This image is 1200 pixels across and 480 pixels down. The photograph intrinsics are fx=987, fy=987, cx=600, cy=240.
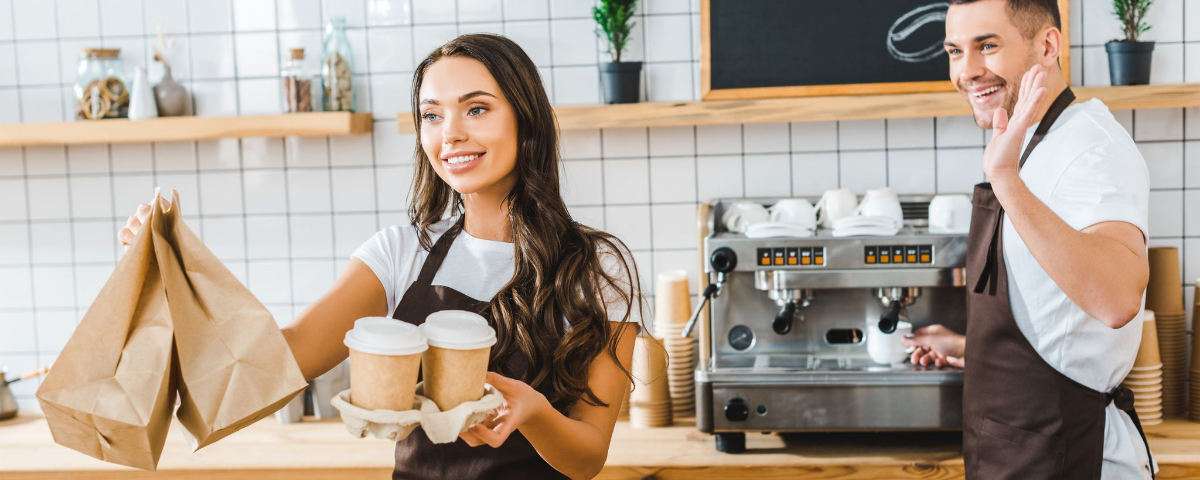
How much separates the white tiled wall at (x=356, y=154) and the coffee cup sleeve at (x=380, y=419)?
4.93 feet

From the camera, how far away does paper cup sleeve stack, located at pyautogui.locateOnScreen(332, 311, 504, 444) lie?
36.3 inches

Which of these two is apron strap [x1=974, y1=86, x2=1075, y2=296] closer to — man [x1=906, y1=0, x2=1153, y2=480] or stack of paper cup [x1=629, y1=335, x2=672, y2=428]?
man [x1=906, y1=0, x2=1153, y2=480]

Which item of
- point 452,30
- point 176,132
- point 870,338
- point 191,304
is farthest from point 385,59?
point 191,304

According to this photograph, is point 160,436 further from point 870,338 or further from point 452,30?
point 452,30

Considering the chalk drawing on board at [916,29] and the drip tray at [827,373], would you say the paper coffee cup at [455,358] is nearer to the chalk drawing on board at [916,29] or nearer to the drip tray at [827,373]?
the drip tray at [827,373]

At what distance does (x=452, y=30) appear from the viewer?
2.51 metres

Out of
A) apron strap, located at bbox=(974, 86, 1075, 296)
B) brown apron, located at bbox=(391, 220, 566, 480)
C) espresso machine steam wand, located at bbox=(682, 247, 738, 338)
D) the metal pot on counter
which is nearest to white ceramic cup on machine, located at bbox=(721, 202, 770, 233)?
espresso machine steam wand, located at bbox=(682, 247, 738, 338)

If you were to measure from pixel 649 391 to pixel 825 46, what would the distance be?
3.05 feet

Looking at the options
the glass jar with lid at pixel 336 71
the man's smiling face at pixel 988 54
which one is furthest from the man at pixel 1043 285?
the glass jar with lid at pixel 336 71

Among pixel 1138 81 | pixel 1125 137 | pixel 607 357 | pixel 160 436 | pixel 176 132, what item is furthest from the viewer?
pixel 176 132

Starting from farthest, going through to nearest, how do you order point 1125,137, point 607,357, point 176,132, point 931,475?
point 176,132 < point 931,475 < point 1125,137 < point 607,357

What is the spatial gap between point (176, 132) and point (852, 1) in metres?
1.66

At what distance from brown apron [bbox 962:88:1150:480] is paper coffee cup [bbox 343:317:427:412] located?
109 centimetres

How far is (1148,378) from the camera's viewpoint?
2.09 m
